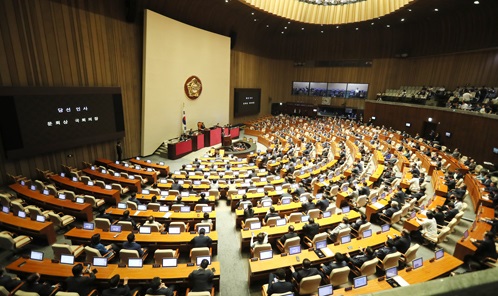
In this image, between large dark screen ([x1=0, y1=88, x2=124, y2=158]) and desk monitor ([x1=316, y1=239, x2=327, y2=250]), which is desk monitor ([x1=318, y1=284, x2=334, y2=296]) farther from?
large dark screen ([x1=0, y1=88, x2=124, y2=158])

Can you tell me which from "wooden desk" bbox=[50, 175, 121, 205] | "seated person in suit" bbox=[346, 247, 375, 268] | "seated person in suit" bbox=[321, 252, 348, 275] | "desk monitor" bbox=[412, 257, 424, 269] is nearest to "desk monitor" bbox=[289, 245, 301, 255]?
"seated person in suit" bbox=[321, 252, 348, 275]

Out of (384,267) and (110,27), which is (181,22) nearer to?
(110,27)

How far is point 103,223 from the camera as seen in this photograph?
6.96 m

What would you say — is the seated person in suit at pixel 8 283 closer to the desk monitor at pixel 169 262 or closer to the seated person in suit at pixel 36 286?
the seated person in suit at pixel 36 286

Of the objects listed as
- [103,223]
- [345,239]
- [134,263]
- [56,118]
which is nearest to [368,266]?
[345,239]

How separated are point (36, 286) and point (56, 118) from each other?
9.36 m

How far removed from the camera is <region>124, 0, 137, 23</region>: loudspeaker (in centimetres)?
1380

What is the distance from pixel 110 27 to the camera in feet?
44.7

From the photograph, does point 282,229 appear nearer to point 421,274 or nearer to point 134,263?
point 421,274

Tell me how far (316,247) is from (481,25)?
20.9m

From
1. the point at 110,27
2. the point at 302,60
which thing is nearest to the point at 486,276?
the point at 110,27

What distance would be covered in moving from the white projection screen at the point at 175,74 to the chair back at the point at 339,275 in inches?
560

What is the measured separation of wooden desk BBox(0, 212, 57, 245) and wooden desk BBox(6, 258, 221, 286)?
1.66m

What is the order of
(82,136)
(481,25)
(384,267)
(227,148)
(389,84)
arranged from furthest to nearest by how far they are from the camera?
(389,84) → (227,148) → (481,25) → (82,136) → (384,267)
